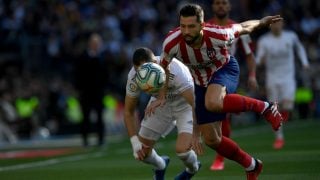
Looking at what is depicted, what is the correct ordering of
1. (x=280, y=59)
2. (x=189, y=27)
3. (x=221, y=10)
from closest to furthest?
(x=189, y=27) < (x=221, y=10) < (x=280, y=59)

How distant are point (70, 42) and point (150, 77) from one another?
→ 1900 cm

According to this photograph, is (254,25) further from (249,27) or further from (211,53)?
(211,53)

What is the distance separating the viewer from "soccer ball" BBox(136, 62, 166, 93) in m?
10.4

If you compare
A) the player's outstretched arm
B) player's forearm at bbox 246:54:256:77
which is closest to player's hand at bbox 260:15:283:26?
the player's outstretched arm

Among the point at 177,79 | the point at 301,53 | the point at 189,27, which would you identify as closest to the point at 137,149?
the point at 177,79

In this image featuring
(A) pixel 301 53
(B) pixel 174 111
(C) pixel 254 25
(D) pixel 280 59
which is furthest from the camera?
(D) pixel 280 59

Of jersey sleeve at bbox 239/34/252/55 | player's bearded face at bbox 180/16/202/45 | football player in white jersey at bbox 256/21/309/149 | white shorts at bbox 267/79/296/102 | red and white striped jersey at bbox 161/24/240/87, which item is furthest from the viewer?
white shorts at bbox 267/79/296/102

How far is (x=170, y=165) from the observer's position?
1469 cm

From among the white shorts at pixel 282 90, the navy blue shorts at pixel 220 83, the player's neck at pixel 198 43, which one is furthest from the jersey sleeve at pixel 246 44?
the white shorts at pixel 282 90

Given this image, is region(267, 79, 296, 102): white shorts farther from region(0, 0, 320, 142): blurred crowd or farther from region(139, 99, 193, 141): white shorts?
region(0, 0, 320, 142): blurred crowd

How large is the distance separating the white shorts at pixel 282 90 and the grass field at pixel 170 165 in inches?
34.3

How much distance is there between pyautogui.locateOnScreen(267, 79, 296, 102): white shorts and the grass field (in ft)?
2.86

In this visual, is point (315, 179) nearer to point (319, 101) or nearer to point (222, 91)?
point (222, 91)

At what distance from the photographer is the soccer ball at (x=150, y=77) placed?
1041 centimetres
